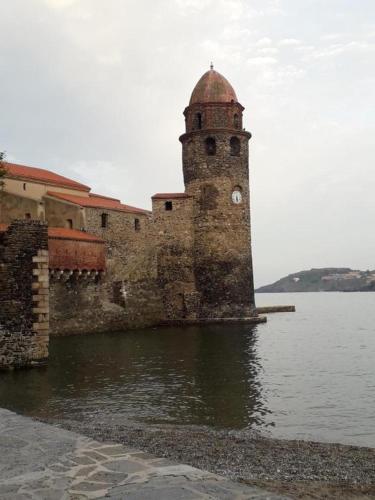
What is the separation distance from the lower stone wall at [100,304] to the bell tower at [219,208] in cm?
365

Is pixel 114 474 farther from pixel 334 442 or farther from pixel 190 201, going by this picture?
pixel 190 201

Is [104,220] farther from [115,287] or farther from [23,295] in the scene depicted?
[23,295]

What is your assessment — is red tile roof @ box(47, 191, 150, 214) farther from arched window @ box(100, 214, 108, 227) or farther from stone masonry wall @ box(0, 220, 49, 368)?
stone masonry wall @ box(0, 220, 49, 368)

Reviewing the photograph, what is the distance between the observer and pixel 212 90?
3397cm

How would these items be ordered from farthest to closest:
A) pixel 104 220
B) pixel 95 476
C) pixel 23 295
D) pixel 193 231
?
pixel 193 231, pixel 104 220, pixel 23 295, pixel 95 476

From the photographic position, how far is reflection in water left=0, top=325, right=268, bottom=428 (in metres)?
10.6

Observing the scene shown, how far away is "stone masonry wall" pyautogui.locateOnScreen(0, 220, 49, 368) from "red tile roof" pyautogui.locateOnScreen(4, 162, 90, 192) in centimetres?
1413

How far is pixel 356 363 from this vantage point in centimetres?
1764

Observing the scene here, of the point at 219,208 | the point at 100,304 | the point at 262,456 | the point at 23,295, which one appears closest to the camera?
the point at 262,456

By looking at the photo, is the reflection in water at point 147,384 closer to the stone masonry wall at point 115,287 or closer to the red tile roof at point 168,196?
the stone masonry wall at point 115,287

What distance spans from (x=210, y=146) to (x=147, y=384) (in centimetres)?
2283

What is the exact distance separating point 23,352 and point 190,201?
66.3 ft

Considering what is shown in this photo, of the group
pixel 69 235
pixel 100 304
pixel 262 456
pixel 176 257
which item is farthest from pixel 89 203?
pixel 262 456

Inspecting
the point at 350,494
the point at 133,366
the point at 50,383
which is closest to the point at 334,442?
the point at 350,494
